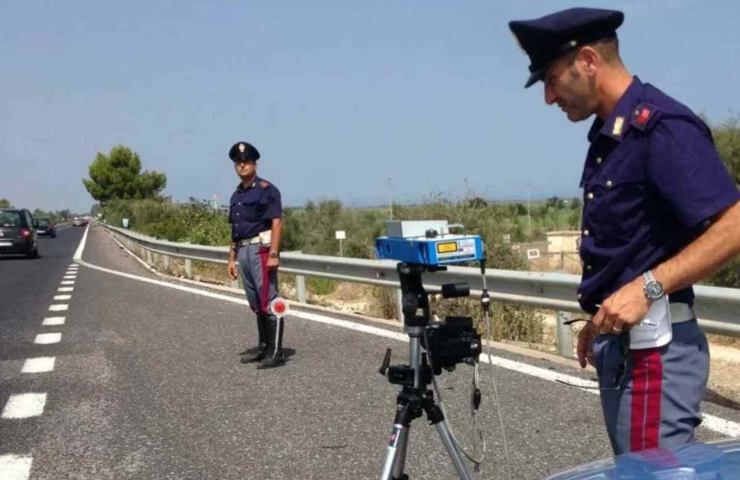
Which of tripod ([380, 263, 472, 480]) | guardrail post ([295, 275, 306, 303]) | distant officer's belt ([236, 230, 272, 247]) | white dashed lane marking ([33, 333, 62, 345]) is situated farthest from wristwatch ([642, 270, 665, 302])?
guardrail post ([295, 275, 306, 303])

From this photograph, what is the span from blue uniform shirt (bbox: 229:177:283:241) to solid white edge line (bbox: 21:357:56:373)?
208 cm

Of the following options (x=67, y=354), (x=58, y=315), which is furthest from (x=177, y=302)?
(x=67, y=354)

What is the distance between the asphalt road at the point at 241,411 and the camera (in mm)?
4273

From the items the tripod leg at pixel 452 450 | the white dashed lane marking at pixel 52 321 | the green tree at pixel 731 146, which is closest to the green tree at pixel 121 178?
the green tree at pixel 731 146

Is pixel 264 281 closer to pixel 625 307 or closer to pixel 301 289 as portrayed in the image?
pixel 301 289

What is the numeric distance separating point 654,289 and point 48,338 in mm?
7826


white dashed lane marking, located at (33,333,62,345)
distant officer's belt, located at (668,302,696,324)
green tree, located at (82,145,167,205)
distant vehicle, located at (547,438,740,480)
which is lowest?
white dashed lane marking, located at (33,333,62,345)

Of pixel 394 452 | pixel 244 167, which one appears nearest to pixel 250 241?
pixel 244 167

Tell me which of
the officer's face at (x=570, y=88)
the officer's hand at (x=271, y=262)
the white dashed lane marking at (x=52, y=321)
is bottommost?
the white dashed lane marking at (x=52, y=321)

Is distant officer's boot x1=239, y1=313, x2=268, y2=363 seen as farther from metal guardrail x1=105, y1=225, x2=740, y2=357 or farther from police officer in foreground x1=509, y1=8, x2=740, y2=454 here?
police officer in foreground x1=509, y1=8, x2=740, y2=454

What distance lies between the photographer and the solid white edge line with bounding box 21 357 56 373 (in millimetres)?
6863

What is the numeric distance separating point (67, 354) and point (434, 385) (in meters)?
5.97

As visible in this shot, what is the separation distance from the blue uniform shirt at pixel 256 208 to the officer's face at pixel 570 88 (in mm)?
5020

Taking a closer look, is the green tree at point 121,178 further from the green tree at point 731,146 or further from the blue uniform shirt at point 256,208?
the blue uniform shirt at point 256,208
